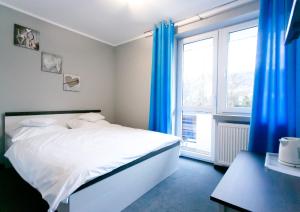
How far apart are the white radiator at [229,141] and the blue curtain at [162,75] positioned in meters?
0.88

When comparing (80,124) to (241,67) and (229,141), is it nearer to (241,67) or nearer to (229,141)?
(229,141)

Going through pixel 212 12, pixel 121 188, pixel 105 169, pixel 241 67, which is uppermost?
pixel 212 12

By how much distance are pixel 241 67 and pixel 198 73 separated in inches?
→ 29.2

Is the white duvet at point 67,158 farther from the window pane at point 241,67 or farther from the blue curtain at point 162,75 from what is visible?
the window pane at point 241,67

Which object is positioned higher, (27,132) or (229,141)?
(27,132)

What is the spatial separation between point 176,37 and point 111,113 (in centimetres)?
242

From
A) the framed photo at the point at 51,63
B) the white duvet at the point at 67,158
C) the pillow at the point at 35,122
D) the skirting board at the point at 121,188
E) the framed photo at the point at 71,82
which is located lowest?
the skirting board at the point at 121,188

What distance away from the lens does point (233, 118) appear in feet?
7.88

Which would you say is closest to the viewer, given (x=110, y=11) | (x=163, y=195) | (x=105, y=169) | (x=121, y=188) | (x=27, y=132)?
(x=105, y=169)

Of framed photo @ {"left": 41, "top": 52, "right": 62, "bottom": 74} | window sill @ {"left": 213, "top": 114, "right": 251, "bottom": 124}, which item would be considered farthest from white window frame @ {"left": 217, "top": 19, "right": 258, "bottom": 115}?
framed photo @ {"left": 41, "top": 52, "right": 62, "bottom": 74}

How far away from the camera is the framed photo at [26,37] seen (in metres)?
2.45

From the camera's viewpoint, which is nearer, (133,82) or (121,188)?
(121,188)

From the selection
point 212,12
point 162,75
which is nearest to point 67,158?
point 162,75

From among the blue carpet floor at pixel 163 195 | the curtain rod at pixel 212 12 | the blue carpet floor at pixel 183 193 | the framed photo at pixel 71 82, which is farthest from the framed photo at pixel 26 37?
the blue carpet floor at pixel 183 193
